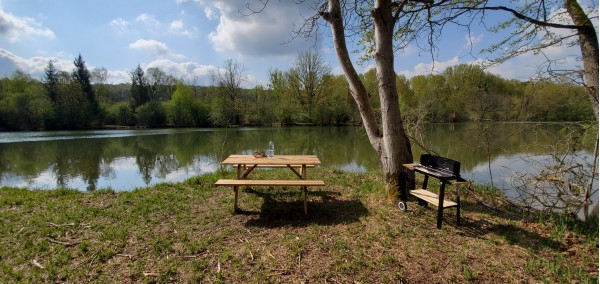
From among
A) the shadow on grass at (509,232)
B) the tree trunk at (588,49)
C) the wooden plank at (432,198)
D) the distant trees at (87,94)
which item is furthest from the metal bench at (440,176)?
the distant trees at (87,94)

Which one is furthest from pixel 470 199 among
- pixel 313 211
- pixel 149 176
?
pixel 149 176

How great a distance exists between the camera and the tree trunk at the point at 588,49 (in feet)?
14.2

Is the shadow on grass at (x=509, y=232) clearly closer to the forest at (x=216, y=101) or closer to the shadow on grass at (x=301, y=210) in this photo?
the shadow on grass at (x=301, y=210)

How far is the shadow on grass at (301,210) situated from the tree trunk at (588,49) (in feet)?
12.2

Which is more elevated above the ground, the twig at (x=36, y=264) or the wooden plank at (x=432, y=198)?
the wooden plank at (x=432, y=198)

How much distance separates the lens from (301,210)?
448cm

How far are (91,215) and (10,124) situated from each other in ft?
146

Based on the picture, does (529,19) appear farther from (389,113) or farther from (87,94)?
(87,94)

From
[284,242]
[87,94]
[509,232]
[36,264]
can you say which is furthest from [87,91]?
[509,232]

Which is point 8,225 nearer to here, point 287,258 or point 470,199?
point 287,258

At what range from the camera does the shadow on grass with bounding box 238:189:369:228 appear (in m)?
4.02

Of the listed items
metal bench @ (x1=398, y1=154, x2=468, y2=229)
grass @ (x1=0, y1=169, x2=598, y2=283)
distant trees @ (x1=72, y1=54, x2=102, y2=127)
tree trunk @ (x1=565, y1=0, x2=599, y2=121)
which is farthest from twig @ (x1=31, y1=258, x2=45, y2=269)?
distant trees @ (x1=72, y1=54, x2=102, y2=127)

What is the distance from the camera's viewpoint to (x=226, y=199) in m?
5.11

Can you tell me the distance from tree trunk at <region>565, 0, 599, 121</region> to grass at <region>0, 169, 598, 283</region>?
77.2 inches
